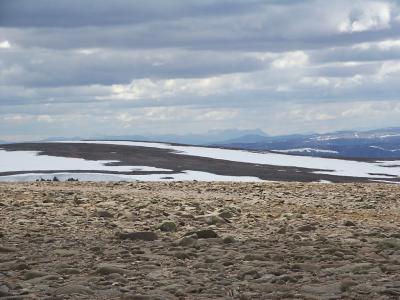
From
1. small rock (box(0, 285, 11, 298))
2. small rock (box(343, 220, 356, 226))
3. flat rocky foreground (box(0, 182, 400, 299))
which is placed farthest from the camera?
small rock (box(343, 220, 356, 226))

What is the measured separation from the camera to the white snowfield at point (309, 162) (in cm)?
10156

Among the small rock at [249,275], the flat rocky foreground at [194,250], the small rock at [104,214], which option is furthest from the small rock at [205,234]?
the small rock at [104,214]

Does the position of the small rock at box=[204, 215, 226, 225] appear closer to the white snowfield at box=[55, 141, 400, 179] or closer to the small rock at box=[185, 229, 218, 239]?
the small rock at box=[185, 229, 218, 239]

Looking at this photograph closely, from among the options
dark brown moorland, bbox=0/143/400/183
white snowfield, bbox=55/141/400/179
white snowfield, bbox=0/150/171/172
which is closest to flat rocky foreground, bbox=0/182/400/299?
dark brown moorland, bbox=0/143/400/183

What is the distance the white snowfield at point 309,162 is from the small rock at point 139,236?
273 ft

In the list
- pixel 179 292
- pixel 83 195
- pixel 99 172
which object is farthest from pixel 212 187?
pixel 99 172

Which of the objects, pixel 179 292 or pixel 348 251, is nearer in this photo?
pixel 179 292

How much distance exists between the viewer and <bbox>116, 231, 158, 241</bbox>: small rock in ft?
45.8

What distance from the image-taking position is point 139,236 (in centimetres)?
1398

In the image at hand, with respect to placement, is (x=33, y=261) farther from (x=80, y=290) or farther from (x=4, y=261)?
(x=80, y=290)

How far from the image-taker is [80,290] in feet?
30.5

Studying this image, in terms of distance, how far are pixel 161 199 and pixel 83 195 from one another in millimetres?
3108

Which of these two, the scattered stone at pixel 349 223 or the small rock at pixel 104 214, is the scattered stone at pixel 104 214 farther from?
the scattered stone at pixel 349 223

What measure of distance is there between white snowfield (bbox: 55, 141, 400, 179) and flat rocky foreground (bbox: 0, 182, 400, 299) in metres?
78.1
